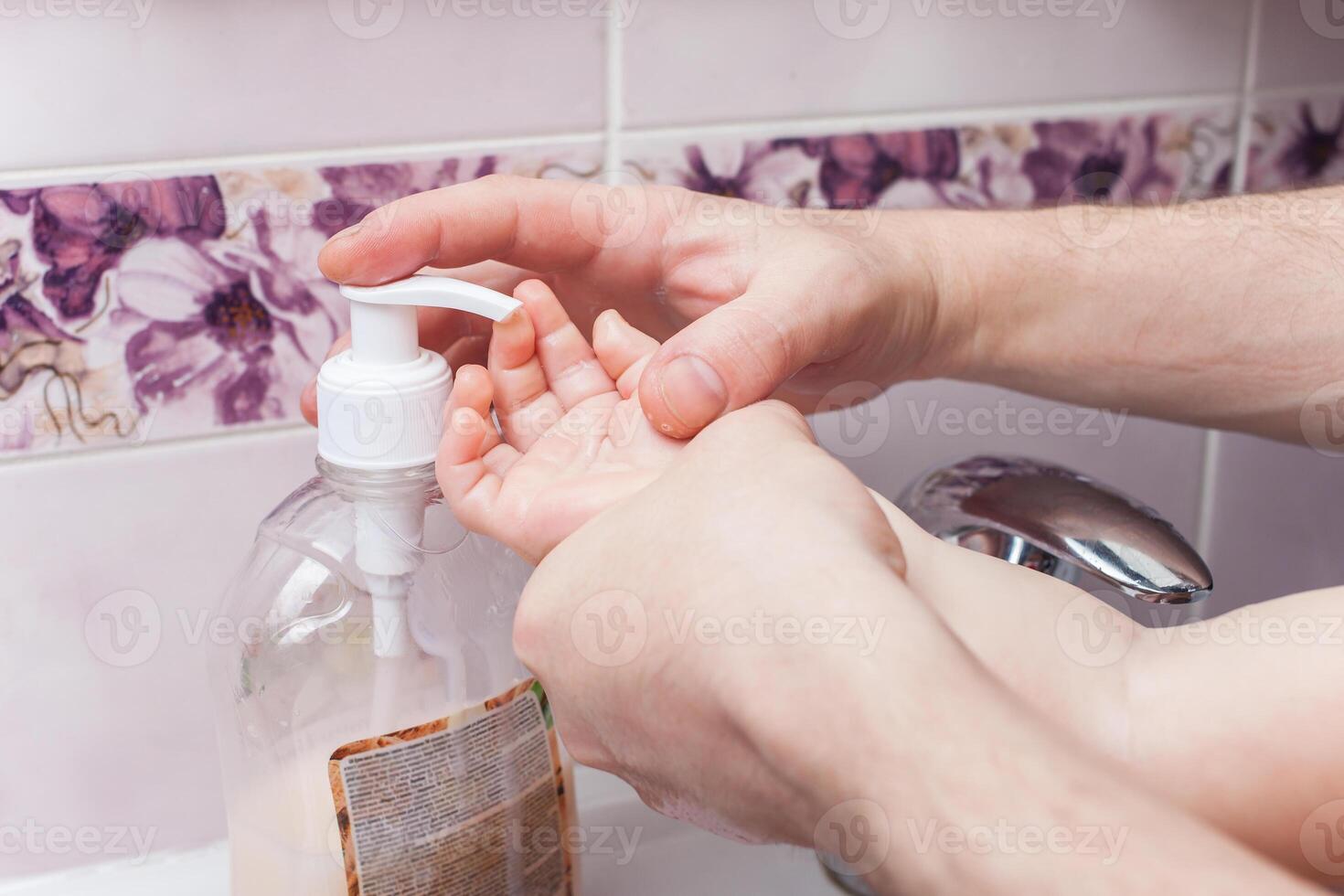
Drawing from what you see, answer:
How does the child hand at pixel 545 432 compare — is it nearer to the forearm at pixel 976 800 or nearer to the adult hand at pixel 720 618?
the adult hand at pixel 720 618

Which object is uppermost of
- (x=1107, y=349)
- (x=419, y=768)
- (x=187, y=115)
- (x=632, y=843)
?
(x=187, y=115)

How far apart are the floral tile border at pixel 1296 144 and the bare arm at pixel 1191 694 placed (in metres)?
0.38

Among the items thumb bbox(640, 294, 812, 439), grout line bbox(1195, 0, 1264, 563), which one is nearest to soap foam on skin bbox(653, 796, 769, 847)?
thumb bbox(640, 294, 812, 439)

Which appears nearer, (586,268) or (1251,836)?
(1251,836)

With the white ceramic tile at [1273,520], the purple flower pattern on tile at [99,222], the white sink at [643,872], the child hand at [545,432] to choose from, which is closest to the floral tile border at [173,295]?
the purple flower pattern on tile at [99,222]

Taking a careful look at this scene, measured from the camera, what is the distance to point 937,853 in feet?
0.91

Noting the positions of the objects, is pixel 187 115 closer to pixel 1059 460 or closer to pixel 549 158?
pixel 549 158

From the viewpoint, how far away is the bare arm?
1.18 feet

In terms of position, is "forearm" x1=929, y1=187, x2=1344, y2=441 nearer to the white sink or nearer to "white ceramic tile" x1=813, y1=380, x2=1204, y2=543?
"white ceramic tile" x1=813, y1=380, x2=1204, y2=543

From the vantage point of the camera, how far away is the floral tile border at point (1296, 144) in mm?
663

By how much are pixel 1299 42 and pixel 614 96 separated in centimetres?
39

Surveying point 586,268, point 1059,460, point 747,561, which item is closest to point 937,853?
point 747,561

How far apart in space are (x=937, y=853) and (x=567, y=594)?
13 centimetres

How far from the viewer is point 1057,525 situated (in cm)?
50
